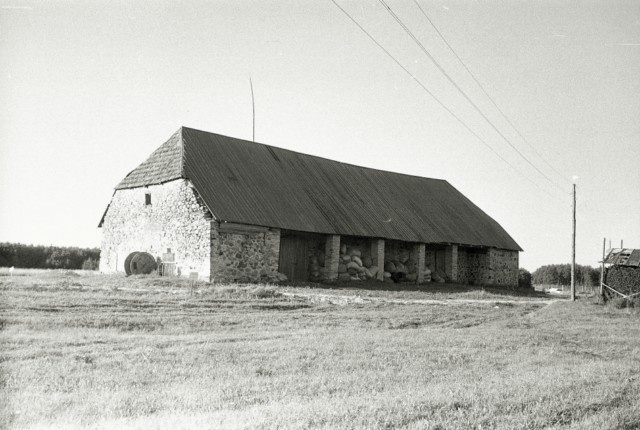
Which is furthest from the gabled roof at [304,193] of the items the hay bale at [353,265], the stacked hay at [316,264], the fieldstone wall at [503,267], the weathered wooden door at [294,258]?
the stacked hay at [316,264]

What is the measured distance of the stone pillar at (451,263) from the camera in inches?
1362

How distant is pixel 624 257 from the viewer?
25672 millimetres

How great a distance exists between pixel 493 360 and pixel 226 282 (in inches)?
572

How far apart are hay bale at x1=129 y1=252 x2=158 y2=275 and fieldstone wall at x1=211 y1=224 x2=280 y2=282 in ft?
10.6

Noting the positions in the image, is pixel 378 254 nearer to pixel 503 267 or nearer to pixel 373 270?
pixel 373 270

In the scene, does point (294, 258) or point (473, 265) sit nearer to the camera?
point (294, 258)

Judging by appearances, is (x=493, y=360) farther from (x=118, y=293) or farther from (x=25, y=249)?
(x=25, y=249)

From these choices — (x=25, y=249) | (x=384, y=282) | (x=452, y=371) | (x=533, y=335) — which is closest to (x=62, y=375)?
(x=452, y=371)

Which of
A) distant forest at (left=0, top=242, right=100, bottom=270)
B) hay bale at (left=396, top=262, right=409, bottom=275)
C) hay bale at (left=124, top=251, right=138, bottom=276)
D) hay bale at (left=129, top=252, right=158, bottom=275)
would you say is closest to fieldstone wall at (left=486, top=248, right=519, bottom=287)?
hay bale at (left=396, top=262, right=409, bottom=275)

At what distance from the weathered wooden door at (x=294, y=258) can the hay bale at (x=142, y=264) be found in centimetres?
532

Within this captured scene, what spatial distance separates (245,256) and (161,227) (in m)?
3.83

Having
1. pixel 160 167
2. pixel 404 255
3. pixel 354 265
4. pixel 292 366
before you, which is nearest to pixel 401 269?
pixel 404 255

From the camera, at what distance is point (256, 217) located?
24922 millimetres

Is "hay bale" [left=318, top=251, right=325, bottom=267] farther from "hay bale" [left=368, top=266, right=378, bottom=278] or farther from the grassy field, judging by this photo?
the grassy field
